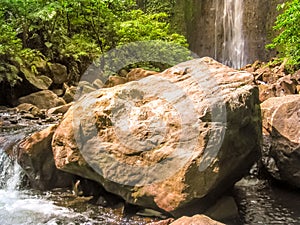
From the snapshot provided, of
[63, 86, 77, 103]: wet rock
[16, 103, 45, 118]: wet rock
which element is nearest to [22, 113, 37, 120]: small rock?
[16, 103, 45, 118]: wet rock

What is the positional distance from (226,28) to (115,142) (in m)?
16.0

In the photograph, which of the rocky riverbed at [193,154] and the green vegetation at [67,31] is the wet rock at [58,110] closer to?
the green vegetation at [67,31]

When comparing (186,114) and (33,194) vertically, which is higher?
(186,114)

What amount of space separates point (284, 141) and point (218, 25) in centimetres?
1538

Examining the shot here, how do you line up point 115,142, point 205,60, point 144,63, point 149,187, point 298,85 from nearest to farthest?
point 149,187 < point 115,142 < point 205,60 < point 298,85 < point 144,63

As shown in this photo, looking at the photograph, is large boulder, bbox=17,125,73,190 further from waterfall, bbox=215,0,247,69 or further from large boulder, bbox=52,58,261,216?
waterfall, bbox=215,0,247,69

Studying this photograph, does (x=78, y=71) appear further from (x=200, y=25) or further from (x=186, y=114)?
(x=200, y=25)

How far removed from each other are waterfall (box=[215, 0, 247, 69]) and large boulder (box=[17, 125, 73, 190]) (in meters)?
14.1

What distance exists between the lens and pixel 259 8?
1722cm

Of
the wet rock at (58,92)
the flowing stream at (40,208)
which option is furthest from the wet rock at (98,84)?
the flowing stream at (40,208)

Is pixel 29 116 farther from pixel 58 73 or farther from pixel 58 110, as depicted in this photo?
pixel 58 73

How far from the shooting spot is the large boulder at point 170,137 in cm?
312

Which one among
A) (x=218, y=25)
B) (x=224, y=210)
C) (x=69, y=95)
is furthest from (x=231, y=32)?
(x=224, y=210)

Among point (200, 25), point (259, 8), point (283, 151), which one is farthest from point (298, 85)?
point (200, 25)
